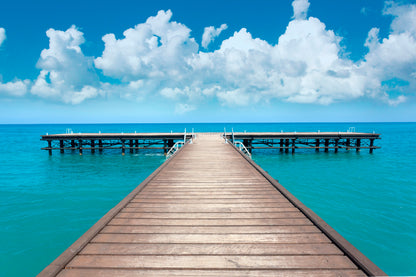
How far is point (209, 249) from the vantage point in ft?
10.5

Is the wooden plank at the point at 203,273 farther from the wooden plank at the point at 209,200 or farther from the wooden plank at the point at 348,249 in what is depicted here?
the wooden plank at the point at 209,200

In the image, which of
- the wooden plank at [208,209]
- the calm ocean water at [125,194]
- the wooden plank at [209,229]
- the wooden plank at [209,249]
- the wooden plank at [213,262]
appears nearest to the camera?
the wooden plank at [213,262]

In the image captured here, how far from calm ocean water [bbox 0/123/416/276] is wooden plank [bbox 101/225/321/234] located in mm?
5832

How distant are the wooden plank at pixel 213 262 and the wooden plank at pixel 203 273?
66 millimetres

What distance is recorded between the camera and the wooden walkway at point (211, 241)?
279cm

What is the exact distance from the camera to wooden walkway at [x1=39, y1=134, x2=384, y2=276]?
2789 mm

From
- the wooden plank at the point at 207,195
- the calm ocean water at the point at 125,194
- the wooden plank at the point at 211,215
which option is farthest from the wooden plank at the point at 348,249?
the calm ocean water at the point at 125,194

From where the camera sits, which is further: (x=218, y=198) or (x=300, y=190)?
(x=300, y=190)

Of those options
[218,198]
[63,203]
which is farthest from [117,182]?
[218,198]

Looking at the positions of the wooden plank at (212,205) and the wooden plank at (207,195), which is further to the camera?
the wooden plank at (207,195)

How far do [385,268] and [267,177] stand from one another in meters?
4.94

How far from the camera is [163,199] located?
5297 mm

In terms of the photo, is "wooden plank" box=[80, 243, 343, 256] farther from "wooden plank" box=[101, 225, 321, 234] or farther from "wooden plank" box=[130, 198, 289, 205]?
"wooden plank" box=[130, 198, 289, 205]

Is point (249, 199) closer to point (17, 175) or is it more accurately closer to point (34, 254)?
point (34, 254)
